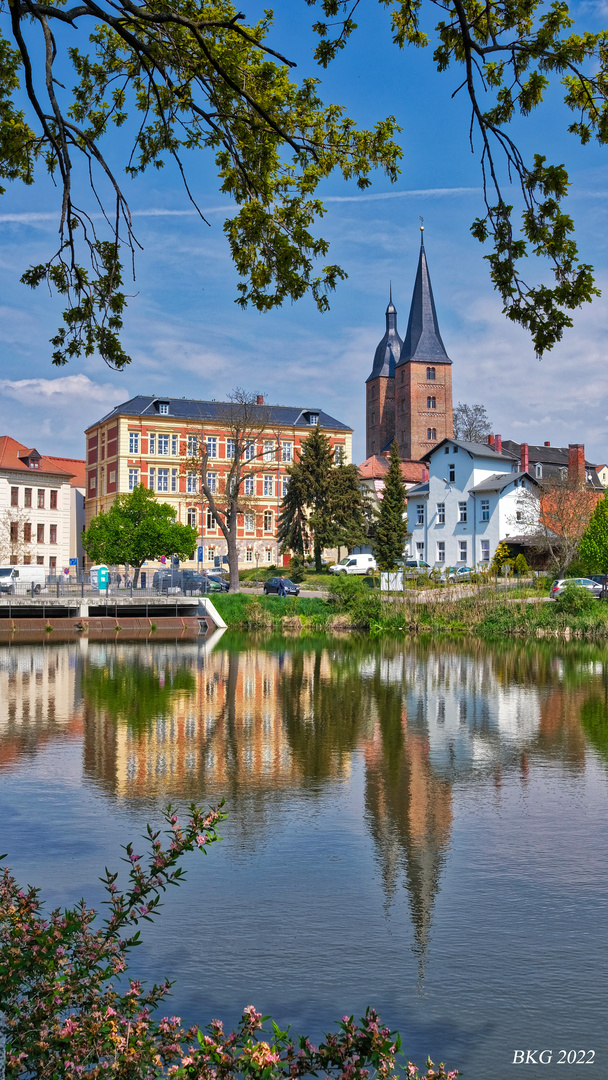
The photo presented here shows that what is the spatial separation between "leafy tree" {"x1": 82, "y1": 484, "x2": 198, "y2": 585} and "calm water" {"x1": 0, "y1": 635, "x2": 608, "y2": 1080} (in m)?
38.1

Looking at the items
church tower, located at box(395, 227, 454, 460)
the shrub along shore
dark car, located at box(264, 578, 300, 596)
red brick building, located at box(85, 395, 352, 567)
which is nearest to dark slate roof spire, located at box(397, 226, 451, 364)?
church tower, located at box(395, 227, 454, 460)

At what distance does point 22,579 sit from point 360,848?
44.7 metres

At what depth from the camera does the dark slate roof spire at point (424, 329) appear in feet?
332

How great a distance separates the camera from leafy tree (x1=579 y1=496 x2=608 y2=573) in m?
48.4

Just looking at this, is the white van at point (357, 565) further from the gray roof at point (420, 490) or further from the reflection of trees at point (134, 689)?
the reflection of trees at point (134, 689)

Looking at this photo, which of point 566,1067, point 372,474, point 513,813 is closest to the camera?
point 566,1067

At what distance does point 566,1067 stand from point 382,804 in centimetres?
549

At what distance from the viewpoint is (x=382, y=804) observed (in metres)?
10.7

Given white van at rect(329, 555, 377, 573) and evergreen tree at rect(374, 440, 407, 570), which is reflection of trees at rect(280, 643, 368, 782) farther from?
evergreen tree at rect(374, 440, 407, 570)

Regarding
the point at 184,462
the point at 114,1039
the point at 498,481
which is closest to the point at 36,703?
the point at 114,1039

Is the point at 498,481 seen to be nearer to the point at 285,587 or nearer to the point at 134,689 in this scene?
the point at 285,587

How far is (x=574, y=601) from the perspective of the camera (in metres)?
42.1

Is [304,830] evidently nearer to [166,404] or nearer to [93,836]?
[93,836]

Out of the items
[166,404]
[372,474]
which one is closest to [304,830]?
[166,404]
